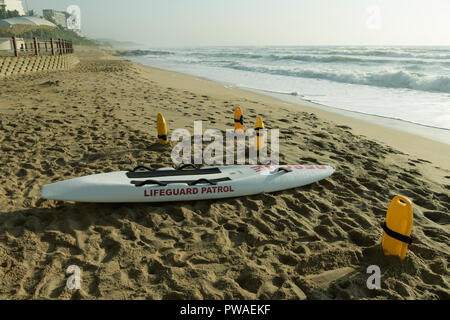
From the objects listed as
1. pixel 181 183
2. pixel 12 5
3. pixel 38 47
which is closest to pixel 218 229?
pixel 181 183

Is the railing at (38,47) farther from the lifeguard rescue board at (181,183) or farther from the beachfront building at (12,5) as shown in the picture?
the beachfront building at (12,5)

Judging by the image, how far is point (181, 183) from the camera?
12.5 ft

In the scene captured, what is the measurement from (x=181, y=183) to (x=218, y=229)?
817mm

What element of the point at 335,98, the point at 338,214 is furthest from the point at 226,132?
the point at 335,98

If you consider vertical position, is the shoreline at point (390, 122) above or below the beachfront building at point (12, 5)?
below

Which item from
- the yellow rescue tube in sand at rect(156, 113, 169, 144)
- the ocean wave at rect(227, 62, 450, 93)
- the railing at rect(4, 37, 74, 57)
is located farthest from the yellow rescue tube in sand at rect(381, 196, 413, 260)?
the railing at rect(4, 37, 74, 57)

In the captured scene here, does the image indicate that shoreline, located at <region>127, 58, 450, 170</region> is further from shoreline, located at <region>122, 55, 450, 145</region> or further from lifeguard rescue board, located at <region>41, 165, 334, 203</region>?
lifeguard rescue board, located at <region>41, 165, 334, 203</region>

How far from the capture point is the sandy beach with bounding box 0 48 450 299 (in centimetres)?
257

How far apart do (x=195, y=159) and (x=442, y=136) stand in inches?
223

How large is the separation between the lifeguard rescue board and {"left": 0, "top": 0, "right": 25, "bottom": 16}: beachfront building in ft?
204

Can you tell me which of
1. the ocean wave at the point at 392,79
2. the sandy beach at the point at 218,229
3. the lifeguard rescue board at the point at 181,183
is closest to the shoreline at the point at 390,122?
the sandy beach at the point at 218,229

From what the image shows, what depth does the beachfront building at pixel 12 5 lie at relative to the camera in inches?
Answer: 1975

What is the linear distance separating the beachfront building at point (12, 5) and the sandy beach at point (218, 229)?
194 feet
